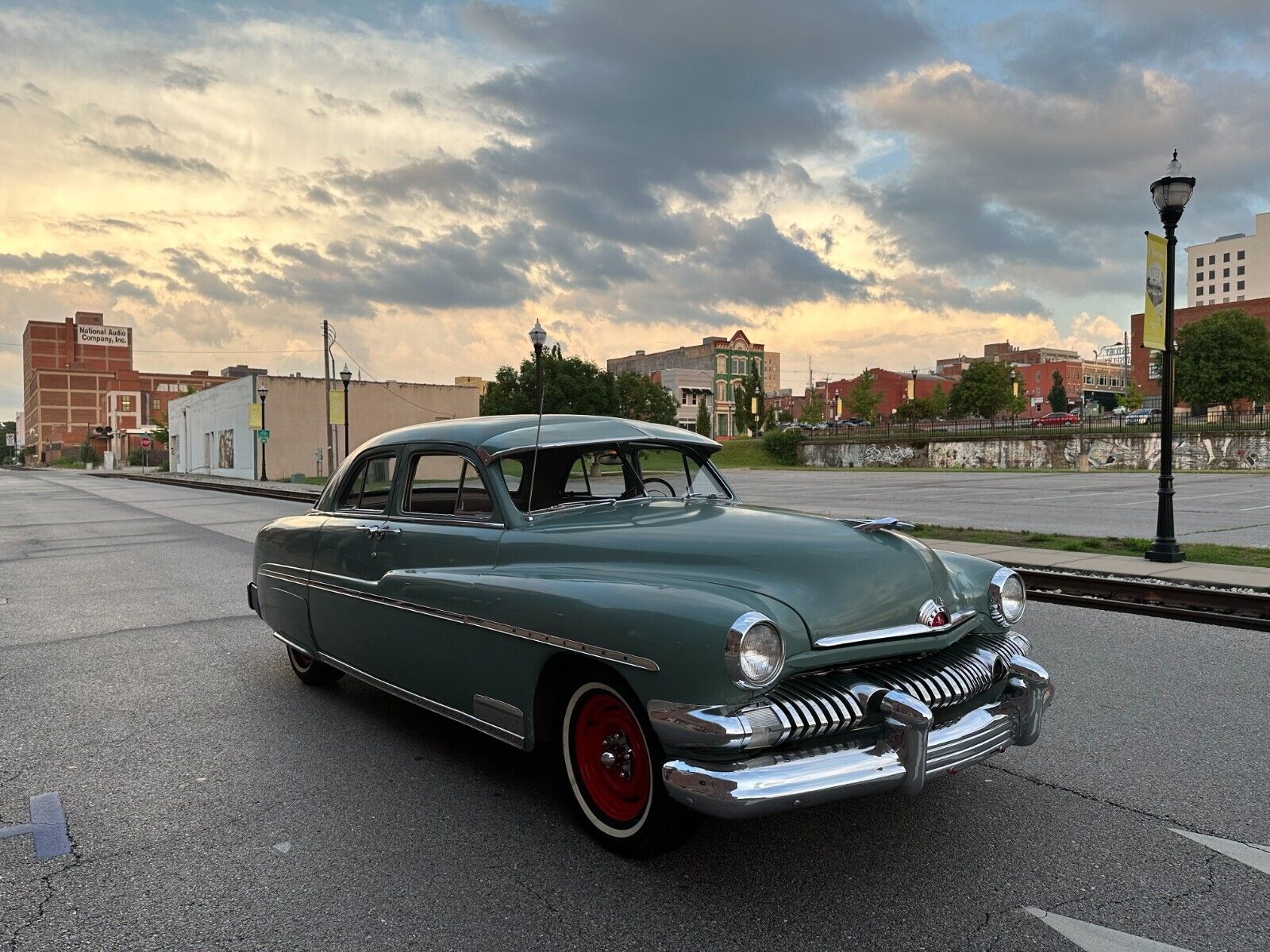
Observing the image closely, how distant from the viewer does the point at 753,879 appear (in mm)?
3254

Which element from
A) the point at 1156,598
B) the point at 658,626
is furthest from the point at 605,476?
the point at 1156,598

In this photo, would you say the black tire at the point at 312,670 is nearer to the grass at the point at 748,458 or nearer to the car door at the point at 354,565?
the car door at the point at 354,565

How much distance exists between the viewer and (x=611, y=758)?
345 cm

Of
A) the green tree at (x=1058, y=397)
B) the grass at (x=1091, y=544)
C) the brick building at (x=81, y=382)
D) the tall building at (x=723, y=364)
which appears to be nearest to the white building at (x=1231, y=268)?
the green tree at (x=1058, y=397)

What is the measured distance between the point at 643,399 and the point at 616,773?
236ft

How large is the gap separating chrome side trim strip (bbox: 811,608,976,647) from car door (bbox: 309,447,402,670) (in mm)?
2314

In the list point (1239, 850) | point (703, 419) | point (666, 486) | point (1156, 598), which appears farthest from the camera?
point (703, 419)

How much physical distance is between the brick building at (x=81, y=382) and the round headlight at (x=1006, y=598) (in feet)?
547

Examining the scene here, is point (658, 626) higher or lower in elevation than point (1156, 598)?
higher

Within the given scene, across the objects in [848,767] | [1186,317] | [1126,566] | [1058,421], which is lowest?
[1126,566]

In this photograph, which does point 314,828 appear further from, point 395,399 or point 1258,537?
point 395,399

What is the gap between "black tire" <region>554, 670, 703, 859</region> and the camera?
129 inches

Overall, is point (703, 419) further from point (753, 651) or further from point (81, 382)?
point (81, 382)

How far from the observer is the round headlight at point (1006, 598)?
13.2 feet
